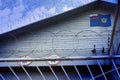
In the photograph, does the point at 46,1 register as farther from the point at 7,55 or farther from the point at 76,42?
the point at 7,55

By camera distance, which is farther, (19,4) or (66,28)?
(66,28)

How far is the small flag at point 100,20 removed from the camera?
4195 mm

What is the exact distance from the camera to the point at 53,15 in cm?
400

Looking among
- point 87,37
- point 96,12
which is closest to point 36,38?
point 87,37

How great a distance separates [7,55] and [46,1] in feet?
3.94

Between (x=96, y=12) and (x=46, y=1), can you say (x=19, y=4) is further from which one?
(x=96, y=12)

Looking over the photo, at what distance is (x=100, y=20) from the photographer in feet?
13.9

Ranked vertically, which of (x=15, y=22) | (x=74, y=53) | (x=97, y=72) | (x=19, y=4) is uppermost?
(x=19, y=4)

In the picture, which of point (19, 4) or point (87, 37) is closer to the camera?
point (19, 4)

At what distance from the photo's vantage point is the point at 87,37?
164 inches

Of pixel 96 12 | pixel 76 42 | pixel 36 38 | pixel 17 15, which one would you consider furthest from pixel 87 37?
pixel 17 15

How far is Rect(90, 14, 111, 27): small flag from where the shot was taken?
4195 mm

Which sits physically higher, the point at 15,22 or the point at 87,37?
the point at 15,22

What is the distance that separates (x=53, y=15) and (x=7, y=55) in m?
1.11
